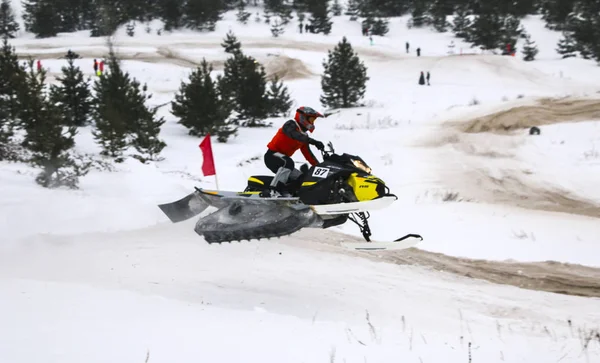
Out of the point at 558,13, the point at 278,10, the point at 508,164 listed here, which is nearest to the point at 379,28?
the point at 278,10

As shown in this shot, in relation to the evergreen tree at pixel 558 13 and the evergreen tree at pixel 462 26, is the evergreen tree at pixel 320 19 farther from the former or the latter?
the evergreen tree at pixel 558 13

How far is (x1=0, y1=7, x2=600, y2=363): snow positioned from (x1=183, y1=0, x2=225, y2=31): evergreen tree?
40.6 m

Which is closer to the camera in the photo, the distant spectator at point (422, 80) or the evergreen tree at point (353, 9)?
the distant spectator at point (422, 80)

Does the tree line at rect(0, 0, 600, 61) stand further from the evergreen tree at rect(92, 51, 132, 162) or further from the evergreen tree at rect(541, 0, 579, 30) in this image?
the evergreen tree at rect(92, 51, 132, 162)

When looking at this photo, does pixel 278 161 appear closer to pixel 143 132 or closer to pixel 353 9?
pixel 143 132

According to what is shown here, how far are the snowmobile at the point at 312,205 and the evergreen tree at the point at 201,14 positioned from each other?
53266 millimetres

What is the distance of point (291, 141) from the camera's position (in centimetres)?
888

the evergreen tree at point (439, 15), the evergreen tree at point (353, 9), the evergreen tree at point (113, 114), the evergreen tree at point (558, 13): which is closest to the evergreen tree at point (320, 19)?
the evergreen tree at point (353, 9)

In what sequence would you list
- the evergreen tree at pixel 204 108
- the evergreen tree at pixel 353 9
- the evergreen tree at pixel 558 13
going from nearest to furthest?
the evergreen tree at pixel 204 108 → the evergreen tree at pixel 558 13 → the evergreen tree at pixel 353 9

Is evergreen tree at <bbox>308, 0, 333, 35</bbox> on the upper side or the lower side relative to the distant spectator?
upper

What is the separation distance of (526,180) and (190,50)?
1563 inches

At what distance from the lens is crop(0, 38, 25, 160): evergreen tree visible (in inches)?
629

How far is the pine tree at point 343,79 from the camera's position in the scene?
29.3m

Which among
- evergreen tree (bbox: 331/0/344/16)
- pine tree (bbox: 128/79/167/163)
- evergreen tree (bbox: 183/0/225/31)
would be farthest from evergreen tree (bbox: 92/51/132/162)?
evergreen tree (bbox: 331/0/344/16)
